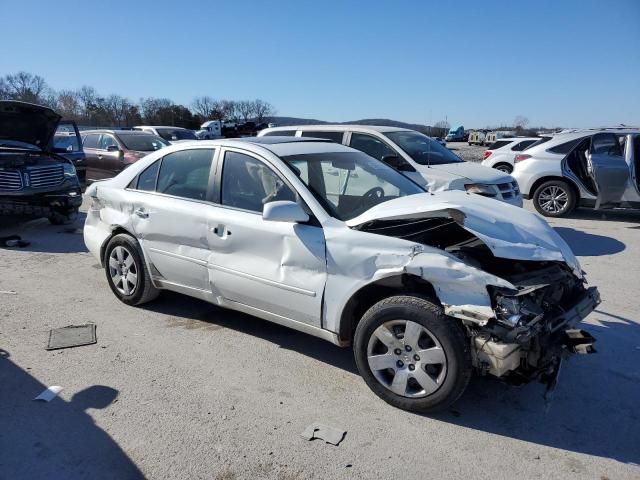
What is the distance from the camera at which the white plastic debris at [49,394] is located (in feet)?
10.7

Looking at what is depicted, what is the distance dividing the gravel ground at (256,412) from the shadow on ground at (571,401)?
0.01 meters

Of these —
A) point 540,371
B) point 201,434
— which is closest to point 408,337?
point 540,371

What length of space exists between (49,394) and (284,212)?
2031mm

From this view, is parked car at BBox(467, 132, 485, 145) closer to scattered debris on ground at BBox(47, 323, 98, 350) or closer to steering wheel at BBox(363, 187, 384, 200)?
steering wheel at BBox(363, 187, 384, 200)

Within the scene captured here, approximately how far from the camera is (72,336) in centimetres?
424

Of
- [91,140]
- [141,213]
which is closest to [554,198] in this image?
[141,213]

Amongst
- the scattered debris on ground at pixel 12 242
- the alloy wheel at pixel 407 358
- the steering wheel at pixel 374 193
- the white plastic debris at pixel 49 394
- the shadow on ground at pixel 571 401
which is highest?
the steering wheel at pixel 374 193

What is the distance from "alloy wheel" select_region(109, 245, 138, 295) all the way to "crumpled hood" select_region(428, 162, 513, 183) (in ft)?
16.0

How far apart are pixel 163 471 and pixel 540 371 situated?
2.28 meters

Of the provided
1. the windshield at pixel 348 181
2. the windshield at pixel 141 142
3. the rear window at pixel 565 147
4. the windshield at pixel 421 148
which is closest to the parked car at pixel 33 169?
the windshield at pixel 141 142

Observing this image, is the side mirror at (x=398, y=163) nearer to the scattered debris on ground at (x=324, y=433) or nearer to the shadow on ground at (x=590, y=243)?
the shadow on ground at (x=590, y=243)

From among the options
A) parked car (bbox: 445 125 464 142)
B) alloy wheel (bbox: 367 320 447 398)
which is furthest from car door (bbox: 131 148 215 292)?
parked car (bbox: 445 125 464 142)

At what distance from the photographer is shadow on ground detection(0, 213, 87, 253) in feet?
24.1

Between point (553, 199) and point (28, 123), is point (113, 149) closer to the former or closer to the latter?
point (28, 123)
